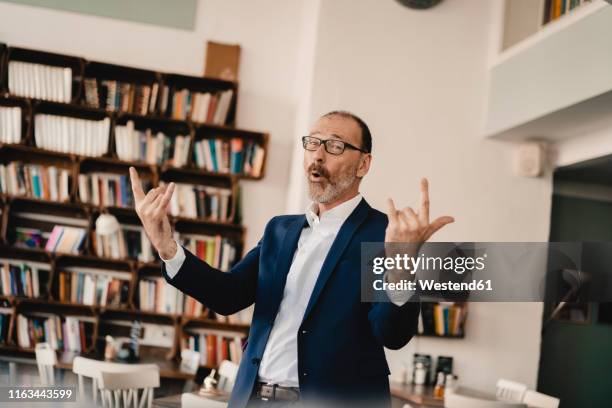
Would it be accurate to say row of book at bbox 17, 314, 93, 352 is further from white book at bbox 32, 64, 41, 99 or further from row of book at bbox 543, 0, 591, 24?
row of book at bbox 543, 0, 591, 24

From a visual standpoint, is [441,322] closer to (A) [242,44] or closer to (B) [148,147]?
(B) [148,147]

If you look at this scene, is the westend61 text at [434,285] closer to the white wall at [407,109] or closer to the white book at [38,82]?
the white wall at [407,109]

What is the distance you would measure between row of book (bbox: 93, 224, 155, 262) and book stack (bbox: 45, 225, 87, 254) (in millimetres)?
130

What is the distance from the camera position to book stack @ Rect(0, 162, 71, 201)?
6043 mm

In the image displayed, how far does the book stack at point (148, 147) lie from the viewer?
6.17m

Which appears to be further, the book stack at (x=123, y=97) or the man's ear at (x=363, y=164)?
the book stack at (x=123, y=97)

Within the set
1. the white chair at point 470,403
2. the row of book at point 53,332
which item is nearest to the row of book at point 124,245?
the row of book at point 53,332

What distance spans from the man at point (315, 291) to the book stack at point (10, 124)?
4.45 meters

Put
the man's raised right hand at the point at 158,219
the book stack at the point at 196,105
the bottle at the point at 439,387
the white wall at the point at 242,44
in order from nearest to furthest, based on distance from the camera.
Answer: the man's raised right hand at the point at 158,219 < the bottle at the point at 439,387 < the book stack at the point at 196,105 < the white wall at the point at 242,44

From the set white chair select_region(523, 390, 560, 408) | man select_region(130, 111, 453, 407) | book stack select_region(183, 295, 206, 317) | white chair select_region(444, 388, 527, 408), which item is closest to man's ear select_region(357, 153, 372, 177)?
man select_region(130, 111, 453, 407)

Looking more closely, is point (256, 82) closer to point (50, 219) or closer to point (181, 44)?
point (181, 44)

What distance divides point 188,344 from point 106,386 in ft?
7.87

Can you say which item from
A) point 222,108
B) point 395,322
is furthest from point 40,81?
point 395,322

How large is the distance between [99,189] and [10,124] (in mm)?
881
